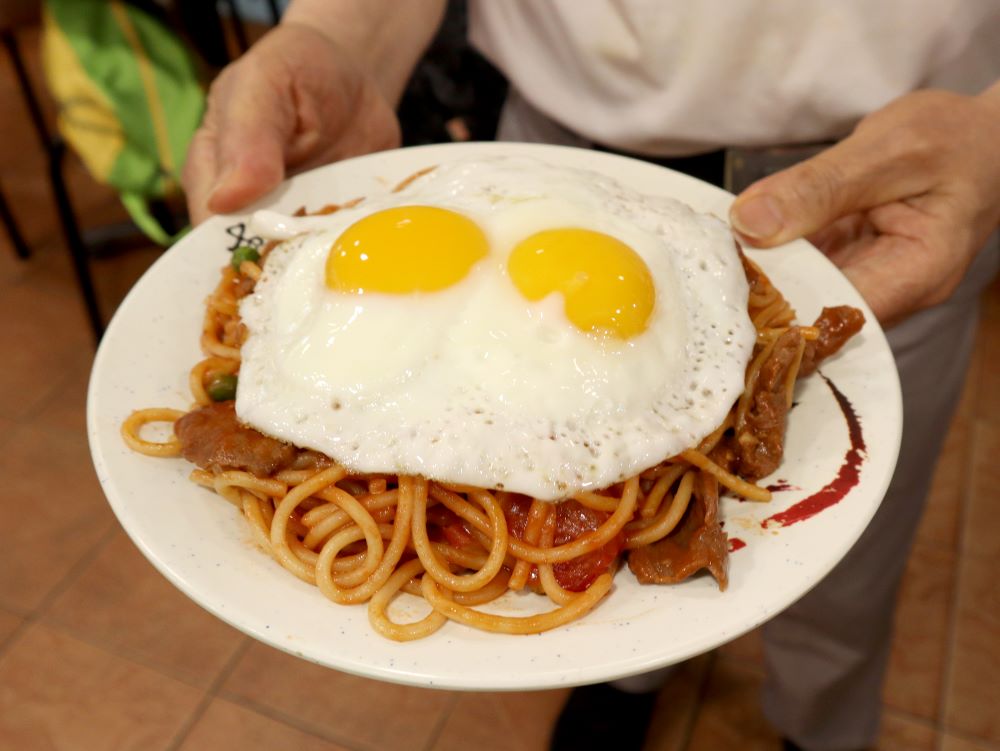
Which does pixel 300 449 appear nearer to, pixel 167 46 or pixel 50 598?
pixel 50 598

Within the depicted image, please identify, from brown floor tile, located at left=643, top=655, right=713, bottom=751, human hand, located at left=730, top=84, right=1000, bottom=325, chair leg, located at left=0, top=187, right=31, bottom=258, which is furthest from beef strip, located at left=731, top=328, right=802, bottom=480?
chair leg, located at left=0, top=187, right=31, bottom=258

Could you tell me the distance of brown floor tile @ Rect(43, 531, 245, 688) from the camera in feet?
10.9

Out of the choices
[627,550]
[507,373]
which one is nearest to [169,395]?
[507,373]

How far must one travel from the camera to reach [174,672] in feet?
10.8

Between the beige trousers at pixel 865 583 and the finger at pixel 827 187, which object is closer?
the finger at pixel 827 187

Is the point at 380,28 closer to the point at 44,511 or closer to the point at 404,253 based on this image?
the point at 404,253

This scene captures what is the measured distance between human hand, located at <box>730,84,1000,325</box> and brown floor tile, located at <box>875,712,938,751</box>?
1.89 metres

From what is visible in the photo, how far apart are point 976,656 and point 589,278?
275 cm

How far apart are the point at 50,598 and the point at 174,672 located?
692 mm

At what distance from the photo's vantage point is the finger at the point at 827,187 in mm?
1895

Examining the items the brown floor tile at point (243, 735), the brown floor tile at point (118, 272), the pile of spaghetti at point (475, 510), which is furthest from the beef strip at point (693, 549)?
the brown floor tile at point (118, 272)

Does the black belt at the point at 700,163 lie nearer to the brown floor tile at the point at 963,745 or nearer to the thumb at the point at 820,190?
the thumb at the point at 820,190

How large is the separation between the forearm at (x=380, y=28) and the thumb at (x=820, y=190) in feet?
4.23

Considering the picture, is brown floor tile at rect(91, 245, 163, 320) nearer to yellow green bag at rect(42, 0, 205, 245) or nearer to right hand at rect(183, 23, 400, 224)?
yellow green bag at rect(42, 0, 205, 245)
